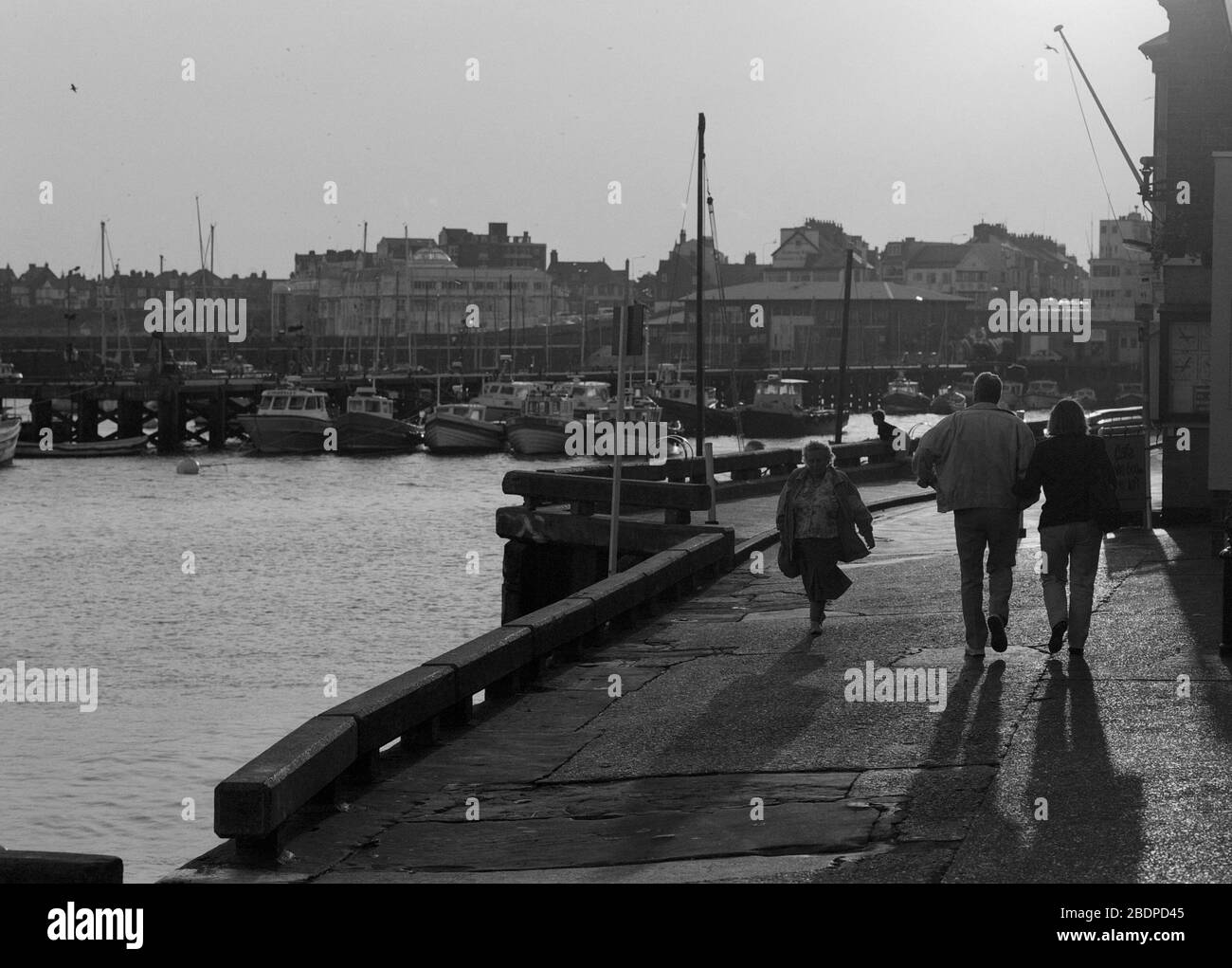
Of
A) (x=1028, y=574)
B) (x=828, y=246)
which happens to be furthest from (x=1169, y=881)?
(x=828, y=246)

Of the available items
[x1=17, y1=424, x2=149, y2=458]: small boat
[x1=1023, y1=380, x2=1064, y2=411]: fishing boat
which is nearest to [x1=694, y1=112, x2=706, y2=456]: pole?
[x1=17, y1=424, x2=149, y2=458]: small boat

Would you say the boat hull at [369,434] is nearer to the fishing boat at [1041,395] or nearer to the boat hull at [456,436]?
the boat hull at [456,436]

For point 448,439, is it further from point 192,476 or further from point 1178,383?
point 1178,383

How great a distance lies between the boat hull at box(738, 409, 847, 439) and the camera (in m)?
99.1

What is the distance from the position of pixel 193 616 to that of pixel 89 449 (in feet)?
171

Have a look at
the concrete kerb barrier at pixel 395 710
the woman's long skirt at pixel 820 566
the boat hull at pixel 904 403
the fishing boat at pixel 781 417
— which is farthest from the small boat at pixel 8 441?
A: the woman's long skirt at pixel 820 566

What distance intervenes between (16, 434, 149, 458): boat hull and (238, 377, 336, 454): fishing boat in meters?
5.24

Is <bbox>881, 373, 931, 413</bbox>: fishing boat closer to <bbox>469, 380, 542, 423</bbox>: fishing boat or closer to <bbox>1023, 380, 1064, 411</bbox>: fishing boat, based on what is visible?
<bbox>1023, 380, 1064, 411</bbox>: fishing boat

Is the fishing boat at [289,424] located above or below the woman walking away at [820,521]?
below

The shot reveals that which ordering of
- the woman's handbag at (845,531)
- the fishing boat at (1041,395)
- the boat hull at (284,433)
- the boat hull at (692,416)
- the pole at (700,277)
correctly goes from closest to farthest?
the woman's handbag at (845,531) → the pole at (700,277) → the boat hull at (284,433) → the boat hull at (692,416) → the fishing boat at (1041,395)

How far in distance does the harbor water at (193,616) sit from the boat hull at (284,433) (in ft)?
37.4

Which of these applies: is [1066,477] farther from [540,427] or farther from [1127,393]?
[1127,393]

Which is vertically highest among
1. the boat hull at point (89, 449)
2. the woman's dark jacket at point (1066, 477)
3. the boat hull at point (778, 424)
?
the woman's dark jacket at point (1066, 477)

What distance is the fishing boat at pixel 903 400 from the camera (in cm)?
12469
